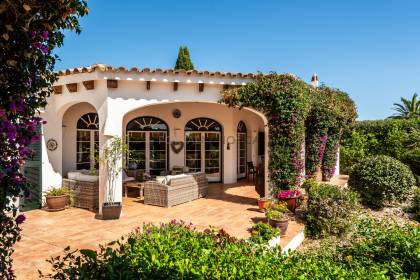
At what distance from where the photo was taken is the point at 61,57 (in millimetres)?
2480

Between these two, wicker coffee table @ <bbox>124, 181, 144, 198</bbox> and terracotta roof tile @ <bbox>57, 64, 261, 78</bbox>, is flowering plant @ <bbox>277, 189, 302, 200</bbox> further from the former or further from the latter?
wicker coffee table @ <bbox>124, 181, 144, 198</bbox>

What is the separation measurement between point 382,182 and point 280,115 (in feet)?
13.5

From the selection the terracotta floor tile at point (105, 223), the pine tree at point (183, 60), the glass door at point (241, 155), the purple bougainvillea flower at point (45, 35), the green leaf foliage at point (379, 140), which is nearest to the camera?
the purple bougainvillea flower at point (45, 35)

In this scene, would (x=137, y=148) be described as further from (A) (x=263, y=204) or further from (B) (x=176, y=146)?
(A) (x=263, y=204)

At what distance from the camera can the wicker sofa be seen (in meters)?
9.01

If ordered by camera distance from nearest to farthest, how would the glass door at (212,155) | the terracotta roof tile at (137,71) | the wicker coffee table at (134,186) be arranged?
the terracotta roof tile at (137,71), the wicker coffee table at (134,186), the glass door at (212,155)

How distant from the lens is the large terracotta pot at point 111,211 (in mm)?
7691

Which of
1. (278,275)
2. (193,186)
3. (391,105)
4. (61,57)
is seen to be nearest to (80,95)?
(193,186)

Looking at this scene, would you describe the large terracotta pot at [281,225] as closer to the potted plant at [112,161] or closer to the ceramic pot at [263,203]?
the ceramic pot at [263,203]

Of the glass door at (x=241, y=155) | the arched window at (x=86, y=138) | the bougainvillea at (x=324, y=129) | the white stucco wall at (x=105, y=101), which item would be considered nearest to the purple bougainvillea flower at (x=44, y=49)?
the white stucco wall at (x=105, y=101)

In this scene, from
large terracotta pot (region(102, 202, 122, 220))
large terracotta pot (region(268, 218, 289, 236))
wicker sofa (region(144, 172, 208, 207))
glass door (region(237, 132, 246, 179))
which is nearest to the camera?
large terracotta pot (region(268, 218, 289, 236))

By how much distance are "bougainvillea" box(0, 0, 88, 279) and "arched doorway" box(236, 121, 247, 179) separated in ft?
38.8

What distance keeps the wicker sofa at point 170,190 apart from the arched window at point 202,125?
3.56 meters

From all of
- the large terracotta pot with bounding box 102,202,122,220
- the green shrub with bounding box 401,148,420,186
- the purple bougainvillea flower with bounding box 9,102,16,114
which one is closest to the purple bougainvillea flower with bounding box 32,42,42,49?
the purple bougainvillea flower with bounding box 9,102,16,114
